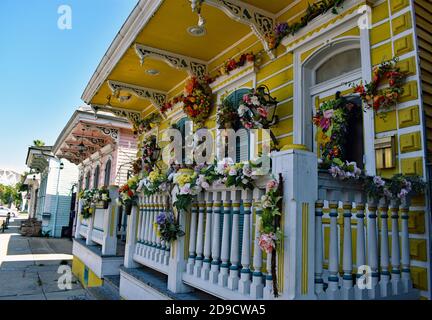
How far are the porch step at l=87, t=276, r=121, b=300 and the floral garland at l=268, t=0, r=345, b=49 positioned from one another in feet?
12.1

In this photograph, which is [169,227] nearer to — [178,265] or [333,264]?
[178,265]

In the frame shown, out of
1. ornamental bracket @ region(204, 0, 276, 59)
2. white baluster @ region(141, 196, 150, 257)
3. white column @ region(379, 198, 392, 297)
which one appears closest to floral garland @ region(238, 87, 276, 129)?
ornamental bracket @ region(204, 0, 276, 59)

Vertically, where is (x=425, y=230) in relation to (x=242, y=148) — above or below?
below

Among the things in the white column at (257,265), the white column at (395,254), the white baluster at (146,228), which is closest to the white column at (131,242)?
the white baluster at (146,228)

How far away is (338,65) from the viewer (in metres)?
3.79

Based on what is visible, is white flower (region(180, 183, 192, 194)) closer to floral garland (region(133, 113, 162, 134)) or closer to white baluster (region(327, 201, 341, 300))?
white baluster (region(327, 201, 341, 300))

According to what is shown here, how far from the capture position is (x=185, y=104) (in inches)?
232

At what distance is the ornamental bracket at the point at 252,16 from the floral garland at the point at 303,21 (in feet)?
0.29

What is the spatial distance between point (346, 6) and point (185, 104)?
310 cm

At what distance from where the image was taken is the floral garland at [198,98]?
5.69 meters

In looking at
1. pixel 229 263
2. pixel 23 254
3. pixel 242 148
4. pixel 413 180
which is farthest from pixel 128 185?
pixel 23 254

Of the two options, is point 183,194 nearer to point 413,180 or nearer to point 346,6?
point 413,180

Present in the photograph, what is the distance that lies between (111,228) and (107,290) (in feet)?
Result: 3.77

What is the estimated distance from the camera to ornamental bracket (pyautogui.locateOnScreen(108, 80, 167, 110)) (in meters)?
6.87
